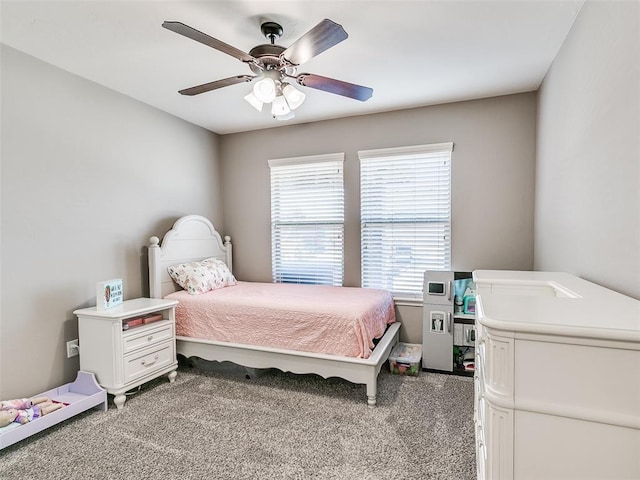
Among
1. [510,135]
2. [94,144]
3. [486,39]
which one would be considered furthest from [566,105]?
[94,144]

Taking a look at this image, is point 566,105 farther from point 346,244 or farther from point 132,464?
point 132,464

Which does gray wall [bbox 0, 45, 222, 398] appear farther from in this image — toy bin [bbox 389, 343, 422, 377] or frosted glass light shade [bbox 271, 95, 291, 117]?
toy bin [bbox 389, 343, 422, 377]

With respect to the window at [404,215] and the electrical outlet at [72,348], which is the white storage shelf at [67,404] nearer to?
the electrical outlet at [72,348]

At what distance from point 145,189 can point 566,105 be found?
348 centimetres

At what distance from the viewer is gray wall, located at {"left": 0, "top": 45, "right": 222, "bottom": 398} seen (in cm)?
228

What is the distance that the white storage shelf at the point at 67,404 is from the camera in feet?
6.27

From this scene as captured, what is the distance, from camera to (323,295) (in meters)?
3.15

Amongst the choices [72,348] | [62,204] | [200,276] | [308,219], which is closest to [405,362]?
[308,219]

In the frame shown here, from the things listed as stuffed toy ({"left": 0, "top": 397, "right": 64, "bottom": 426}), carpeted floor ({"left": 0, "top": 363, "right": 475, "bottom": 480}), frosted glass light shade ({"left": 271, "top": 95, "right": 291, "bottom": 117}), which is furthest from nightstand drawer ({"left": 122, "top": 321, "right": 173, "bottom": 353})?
frosted glass light shade ({"left": 271, "top": 95, "right": 291, "bottom": 117})

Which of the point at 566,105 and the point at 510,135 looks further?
the point at 510,135

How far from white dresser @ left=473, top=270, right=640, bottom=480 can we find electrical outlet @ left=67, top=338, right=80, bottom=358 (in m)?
2.92

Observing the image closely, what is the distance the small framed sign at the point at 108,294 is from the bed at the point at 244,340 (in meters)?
0.48

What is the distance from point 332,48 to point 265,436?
2557 mm

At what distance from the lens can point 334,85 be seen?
2.18 metres
